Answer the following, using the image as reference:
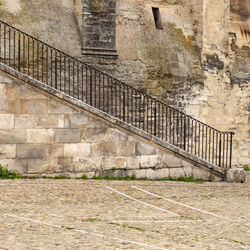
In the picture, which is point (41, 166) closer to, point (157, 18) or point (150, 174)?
point (150, 174)

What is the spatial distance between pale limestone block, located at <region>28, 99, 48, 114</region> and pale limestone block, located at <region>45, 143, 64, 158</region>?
74cm

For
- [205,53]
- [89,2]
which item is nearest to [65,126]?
[89,2]

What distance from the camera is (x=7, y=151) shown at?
41.4 feet

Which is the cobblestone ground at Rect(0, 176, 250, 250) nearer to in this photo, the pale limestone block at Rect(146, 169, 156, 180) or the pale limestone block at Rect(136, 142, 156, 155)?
the pale limestone block at Rect(146, 169, 156, 180)

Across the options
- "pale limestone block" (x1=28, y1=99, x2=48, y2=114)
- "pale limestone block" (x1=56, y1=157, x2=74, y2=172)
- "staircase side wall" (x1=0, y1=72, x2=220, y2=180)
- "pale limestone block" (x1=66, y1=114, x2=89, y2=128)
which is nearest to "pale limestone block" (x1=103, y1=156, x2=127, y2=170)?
"staircase side wall" (x1=0, y1=72, x2=220, y2=180)

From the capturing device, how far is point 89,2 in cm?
1634

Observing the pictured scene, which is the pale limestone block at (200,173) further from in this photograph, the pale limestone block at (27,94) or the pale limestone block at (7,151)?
the pale limestone block at (7,151)

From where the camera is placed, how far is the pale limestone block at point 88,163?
1327 centimetres

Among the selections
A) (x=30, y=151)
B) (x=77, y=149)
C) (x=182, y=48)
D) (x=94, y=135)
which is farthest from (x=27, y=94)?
(x=182, y=48)

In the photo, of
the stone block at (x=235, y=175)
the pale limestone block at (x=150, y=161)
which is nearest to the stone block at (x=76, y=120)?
the pale limestone block at (x=150, y=161)

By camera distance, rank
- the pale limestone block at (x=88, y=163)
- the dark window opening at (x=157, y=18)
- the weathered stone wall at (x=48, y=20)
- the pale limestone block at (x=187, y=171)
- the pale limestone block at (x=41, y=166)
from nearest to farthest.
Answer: the pale limestone block at (x=41, y=166) → the pale limestone block at (x=88, y=163) → the pale limestone block at (x=187, y=171) → the weathered stone wall at (x=48, y=20) → the dark window opening at (x=157, y=18)

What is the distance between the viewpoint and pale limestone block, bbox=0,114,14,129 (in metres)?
12.6

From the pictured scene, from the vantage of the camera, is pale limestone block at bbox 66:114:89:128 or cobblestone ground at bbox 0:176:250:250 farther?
pale limestone block at bbox 66:114:89:128

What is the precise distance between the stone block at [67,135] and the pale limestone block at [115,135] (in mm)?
703
